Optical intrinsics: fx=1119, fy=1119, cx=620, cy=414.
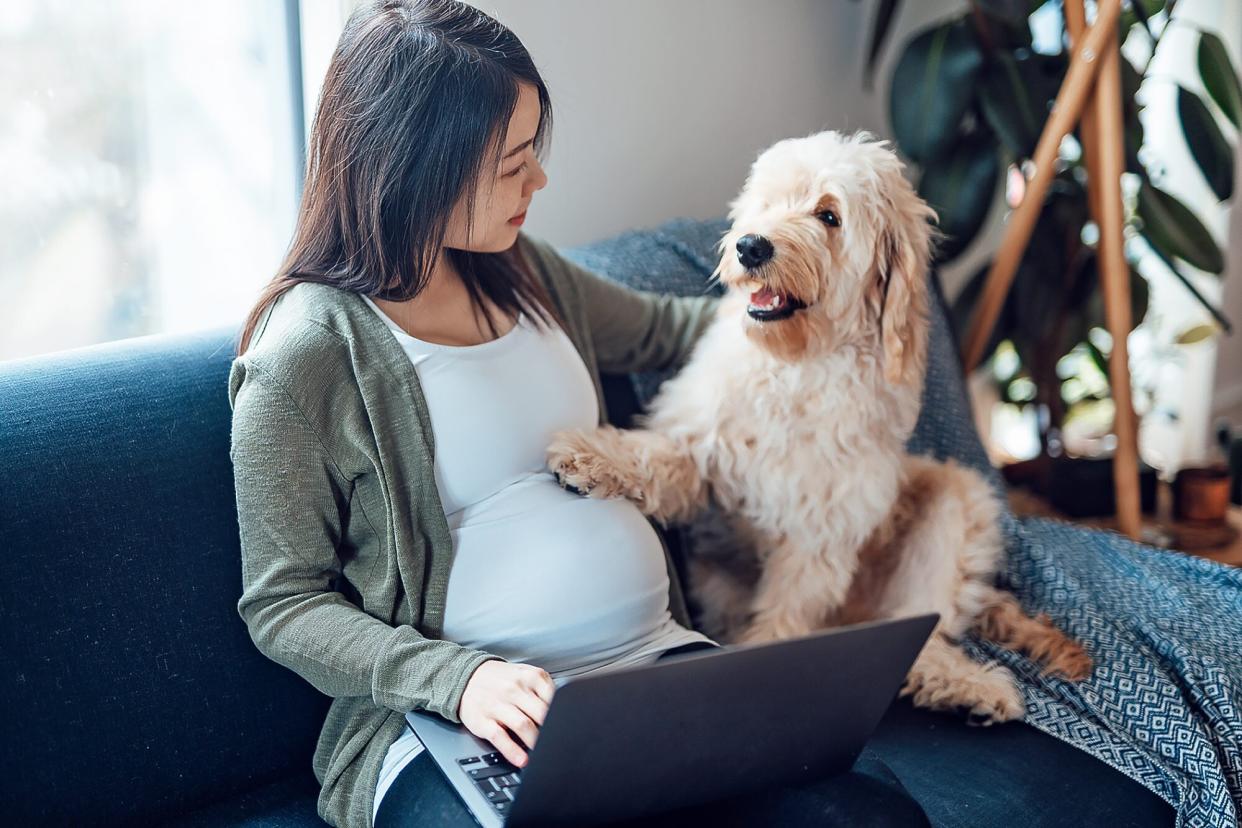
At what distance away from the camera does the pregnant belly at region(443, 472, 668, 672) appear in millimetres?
A: 1266

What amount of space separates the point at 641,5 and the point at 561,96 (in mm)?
264

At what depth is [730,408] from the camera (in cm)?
154

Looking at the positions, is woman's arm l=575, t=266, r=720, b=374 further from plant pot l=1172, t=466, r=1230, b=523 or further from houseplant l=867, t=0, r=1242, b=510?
plant pot l=1172, t=466, r=1230, b=523

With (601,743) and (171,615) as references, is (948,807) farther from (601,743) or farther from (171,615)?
(171,615)

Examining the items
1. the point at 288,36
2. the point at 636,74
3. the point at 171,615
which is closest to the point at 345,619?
the point at 171,615

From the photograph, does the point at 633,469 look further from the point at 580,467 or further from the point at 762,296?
the point at 762,296

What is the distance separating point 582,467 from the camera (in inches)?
53.6

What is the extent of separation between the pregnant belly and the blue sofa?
A: 0.89 ft

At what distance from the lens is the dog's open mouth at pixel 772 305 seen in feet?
4.71

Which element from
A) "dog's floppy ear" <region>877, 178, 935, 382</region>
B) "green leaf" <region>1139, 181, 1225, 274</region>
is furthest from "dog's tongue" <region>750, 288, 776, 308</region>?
"green leaf" <region>1139, 181, 1225, 274</region>

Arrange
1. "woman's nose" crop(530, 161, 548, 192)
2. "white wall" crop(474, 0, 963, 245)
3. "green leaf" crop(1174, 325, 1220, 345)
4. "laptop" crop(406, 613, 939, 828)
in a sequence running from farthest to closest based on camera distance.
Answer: "green leaf" crop(1174, 325, 1220, 345) < "white wall" crop(474, 0, 963, 245) < "woman's nose" crop(530, 161, 548, 192) < "laptop" crop(406, 613, 939, 828)

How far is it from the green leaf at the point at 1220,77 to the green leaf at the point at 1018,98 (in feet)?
0.98

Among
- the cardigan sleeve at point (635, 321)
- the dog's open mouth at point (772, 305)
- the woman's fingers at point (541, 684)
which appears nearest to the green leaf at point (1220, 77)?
the cardigan sleeve at point (635, 321)

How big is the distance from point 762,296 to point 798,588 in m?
0.42
